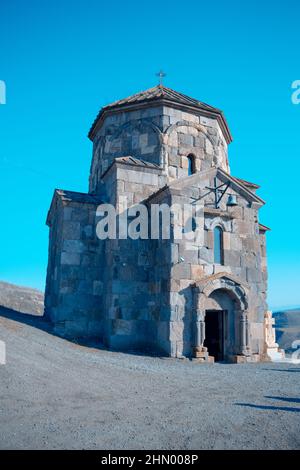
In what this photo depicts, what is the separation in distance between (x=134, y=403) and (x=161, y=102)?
36.8 ft

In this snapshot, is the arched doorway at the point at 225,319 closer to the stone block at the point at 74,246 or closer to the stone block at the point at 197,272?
the stone block at the point at 197,272

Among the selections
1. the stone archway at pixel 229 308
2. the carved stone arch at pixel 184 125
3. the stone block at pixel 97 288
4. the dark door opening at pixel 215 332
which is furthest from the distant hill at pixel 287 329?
the stone block at pixel 97 288

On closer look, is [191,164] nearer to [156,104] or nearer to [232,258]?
[156,104]

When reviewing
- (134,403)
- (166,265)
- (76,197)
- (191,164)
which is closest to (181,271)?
(166,265)

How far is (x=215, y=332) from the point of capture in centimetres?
1201

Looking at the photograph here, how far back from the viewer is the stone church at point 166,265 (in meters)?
10.3

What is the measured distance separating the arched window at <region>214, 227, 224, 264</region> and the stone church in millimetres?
33

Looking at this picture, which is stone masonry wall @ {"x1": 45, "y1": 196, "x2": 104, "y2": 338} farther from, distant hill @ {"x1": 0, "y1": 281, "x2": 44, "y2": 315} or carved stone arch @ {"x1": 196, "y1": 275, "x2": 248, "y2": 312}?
distant hill @ {"x1": 0, "y1": 281, "x2": 44, "y2": 315}

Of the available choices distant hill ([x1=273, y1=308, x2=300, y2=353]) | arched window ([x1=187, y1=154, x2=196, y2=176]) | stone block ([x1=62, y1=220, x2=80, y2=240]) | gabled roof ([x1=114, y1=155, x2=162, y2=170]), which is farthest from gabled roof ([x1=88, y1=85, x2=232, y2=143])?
distant hill ([x1=273, y1=308, x2=300, y2=353])

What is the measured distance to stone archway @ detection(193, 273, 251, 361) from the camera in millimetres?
10312

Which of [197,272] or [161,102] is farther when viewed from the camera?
[161,102]
